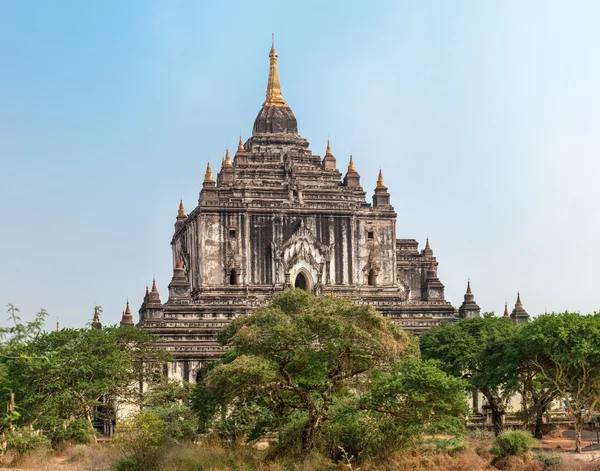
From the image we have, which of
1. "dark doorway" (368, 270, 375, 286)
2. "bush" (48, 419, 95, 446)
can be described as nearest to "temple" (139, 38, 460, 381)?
"dark doorway" (368, 270, 375, 286)

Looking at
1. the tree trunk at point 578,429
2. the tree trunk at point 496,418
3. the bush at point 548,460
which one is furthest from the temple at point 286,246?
the bush at point 548,460

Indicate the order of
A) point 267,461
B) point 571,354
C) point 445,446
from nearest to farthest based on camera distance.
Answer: point 267,461
point 445,446
point 571,354

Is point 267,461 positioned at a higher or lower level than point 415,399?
lower

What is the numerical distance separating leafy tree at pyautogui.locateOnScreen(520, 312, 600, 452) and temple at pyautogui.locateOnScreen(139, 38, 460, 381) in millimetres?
16876

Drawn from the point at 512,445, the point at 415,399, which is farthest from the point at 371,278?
the point at 415,399

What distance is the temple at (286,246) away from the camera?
5709 cm

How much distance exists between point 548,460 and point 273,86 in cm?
3905

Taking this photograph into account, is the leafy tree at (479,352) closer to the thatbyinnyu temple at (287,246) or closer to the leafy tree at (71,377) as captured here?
the thatbyinnyu temple at (287,246)

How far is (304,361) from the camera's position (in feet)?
105

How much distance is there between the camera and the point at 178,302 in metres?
55.1

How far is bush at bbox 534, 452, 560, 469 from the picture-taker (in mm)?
32594

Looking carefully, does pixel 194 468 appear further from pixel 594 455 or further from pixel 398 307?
pixel 398 307

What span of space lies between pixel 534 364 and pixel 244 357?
14.6m

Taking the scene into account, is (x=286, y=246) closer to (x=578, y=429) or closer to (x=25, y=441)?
(x=578, y=429)
